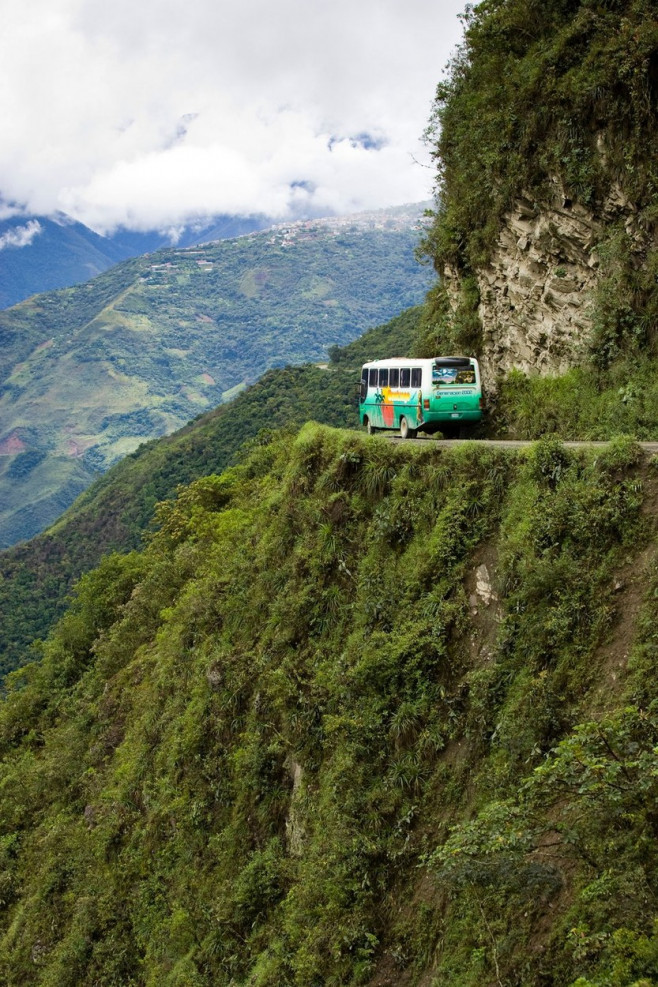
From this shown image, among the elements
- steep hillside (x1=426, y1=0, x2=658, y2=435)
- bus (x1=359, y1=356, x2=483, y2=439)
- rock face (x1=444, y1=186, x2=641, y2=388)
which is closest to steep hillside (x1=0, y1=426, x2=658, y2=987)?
bus (x1=359, y1=356, x2=483, y2=439)

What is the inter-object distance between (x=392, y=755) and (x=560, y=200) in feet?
42.0

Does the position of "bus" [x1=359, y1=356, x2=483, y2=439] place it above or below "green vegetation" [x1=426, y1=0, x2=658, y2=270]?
below

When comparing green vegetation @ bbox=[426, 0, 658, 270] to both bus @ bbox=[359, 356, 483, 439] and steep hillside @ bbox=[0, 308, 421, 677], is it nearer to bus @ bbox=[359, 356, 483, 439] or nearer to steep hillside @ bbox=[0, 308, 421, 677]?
bus @ bbox=[359, 356, 483, 439]

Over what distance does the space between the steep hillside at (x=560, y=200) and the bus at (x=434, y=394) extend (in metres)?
1.04

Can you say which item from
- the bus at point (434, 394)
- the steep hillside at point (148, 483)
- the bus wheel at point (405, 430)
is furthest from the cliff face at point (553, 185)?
the steep hillside at point (148, 483)

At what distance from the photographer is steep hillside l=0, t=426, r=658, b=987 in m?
7.42

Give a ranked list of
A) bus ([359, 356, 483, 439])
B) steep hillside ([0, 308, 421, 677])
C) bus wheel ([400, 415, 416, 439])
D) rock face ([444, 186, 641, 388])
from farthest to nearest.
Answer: steep hillside ([0, 308, 421, 677])
bus wheel ([400, 415, 416, 439])
bus ([359, 356, 483, 439])
rock face ([444, 186, 641, 388])

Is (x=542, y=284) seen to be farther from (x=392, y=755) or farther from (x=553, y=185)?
(x=392, y=755)

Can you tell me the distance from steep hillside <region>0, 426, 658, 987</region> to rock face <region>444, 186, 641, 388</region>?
5.84 meters

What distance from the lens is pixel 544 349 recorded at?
18.4m

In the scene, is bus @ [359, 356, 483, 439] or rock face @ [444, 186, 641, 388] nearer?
rock face @ [444, 186, 641, 388]

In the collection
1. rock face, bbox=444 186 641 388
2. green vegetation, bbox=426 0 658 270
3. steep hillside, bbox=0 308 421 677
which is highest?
green vegetation, bbox=426 0 658 270

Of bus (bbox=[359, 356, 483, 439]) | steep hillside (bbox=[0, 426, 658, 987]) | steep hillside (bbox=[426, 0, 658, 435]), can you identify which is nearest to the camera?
steep hillside (bbox=[0, 426, 658, 987])

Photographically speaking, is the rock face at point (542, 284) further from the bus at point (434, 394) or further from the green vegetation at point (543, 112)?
the bus at point (434, 394)
